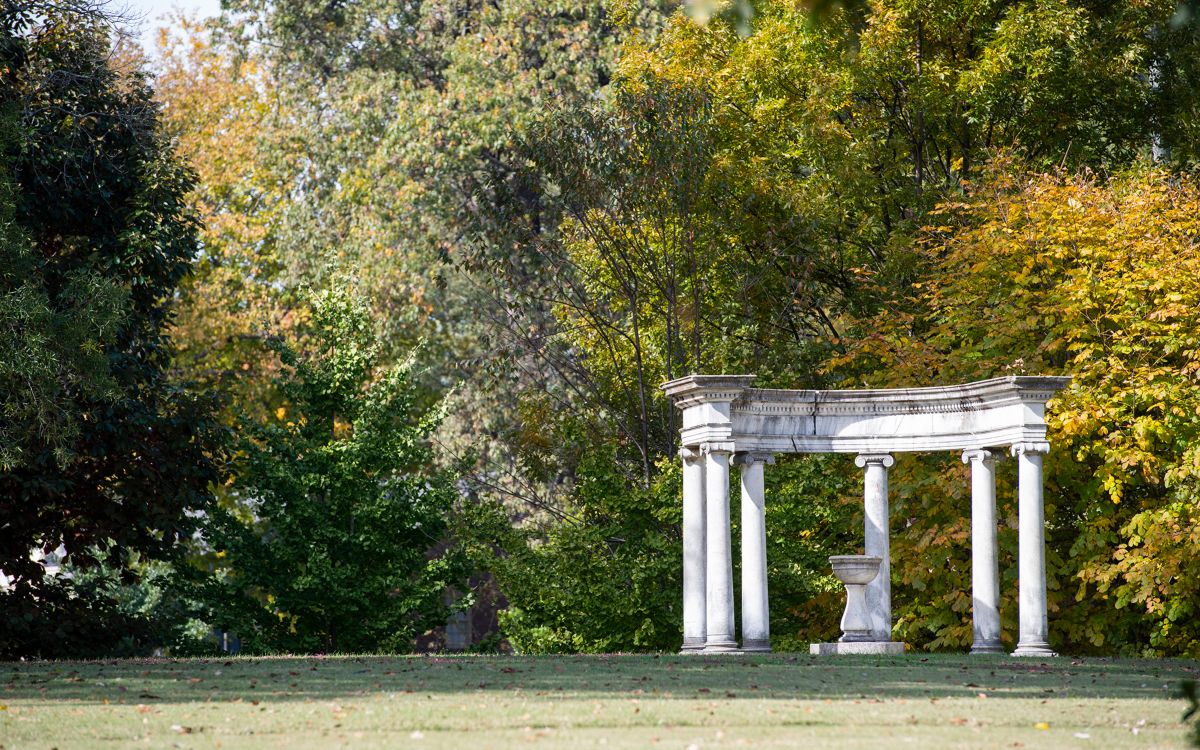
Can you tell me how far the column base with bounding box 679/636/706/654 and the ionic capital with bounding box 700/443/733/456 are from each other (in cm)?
292

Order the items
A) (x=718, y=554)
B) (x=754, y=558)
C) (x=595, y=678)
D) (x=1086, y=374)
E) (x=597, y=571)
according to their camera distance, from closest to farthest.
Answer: (x=595, y=678)
(x=718, y=554)
(x=754, y=558)
(x=1086, y=374)
(x=597, y=571)

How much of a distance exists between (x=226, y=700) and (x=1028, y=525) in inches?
553

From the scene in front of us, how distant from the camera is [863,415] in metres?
25.8

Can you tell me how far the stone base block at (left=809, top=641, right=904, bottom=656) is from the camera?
80.9 ft

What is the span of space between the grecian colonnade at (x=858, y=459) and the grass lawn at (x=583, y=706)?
4189 mm

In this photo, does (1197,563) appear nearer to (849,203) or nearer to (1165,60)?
(849,203)

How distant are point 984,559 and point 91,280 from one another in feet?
47.9

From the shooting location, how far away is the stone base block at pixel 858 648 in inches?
971

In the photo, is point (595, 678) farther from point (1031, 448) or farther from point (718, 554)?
point (1031, 448)

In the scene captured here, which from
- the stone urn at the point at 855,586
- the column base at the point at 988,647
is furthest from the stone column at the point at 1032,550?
the stone urn at the point at 855,586

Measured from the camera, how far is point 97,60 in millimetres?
27734

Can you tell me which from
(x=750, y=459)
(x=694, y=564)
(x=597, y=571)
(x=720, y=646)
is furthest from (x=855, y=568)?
(x=597, y=571)

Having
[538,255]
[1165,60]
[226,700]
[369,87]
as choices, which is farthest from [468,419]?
[226,700]

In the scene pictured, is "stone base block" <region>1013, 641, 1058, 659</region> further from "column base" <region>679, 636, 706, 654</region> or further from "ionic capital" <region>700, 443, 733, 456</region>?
"ionic capital" <region>700, 443, 733, 456</region>
